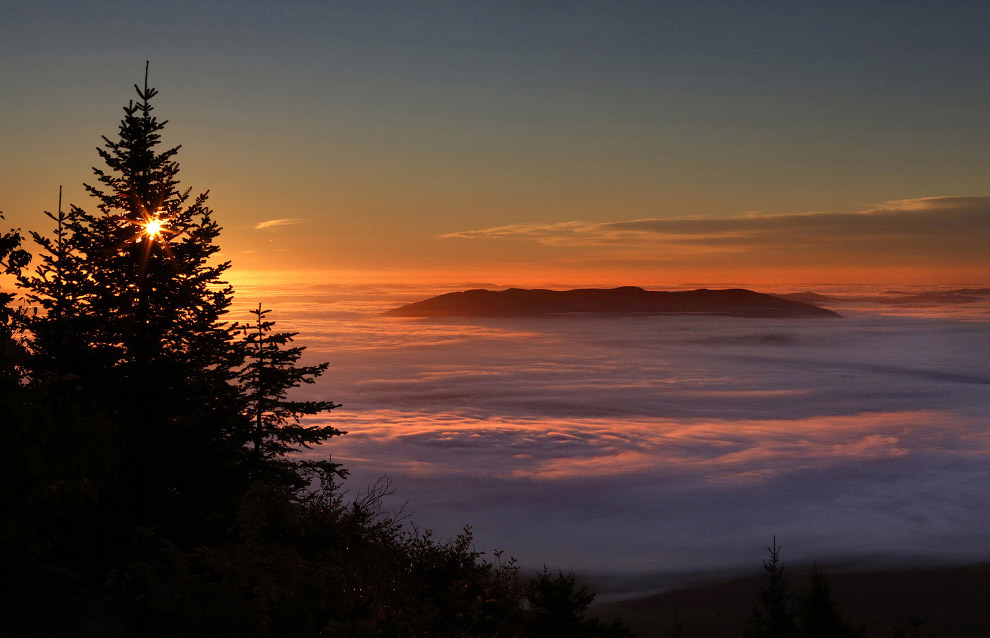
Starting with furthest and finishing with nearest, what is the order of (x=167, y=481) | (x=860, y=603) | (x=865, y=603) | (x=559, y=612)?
1. (x=865, y=603)
2. (x=860, y=603)
3. (x=559, y=612)
4. (x=167, y=481)

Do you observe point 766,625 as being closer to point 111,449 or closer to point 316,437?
point 316,437

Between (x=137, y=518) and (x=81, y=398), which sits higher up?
(x=81, y=398)

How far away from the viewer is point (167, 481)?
2445 centimetres

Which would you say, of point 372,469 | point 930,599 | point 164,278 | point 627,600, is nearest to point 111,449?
point 164,278

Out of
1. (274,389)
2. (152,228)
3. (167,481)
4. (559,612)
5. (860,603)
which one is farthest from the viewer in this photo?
(860,603)

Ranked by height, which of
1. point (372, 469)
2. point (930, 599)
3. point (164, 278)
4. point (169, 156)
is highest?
point (169, 156)

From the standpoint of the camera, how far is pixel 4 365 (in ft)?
59.3

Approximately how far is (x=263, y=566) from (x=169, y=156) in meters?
18.4

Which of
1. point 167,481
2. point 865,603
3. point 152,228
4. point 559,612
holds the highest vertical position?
point 152,228

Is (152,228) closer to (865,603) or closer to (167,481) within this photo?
(167,481)

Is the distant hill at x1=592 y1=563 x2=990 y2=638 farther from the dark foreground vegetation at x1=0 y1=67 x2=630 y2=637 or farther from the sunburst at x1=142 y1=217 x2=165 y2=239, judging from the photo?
the sunburst at x1=142 y1=217 x2=165 y2=239

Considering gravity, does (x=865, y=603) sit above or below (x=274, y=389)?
below

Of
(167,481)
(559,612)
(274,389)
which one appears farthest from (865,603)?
(167,481)

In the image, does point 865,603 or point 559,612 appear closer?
point 559,612
